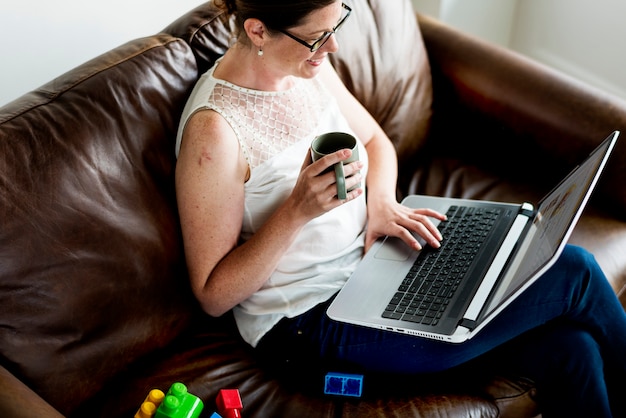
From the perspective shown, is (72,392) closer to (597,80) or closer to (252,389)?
(252,389)

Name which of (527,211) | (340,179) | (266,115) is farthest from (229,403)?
(527,211)

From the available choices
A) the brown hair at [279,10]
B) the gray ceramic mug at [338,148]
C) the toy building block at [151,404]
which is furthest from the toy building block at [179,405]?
the brown hair at [279,10]

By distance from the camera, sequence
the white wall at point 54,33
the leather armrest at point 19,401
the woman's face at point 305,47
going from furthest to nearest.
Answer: the white wall at point 54,33
the woman's face at point 305,47
the leather armrest at point 19,401

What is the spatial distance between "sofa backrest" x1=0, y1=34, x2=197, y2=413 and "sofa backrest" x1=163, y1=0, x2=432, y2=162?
51cm

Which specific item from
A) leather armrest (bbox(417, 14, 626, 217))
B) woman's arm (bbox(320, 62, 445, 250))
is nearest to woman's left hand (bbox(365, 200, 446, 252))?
woman's arm (bbox(320, 62, 445, 250))

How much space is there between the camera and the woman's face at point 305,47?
125 cm

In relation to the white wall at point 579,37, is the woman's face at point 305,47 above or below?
above

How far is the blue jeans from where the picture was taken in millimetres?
1320

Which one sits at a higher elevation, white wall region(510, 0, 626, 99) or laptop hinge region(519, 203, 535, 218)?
laptop hinge region(519, 203, 535, 218)

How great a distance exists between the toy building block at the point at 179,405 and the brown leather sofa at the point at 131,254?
91 mm

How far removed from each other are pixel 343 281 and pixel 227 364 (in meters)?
0.29

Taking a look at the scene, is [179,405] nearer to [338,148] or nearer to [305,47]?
[338,148]

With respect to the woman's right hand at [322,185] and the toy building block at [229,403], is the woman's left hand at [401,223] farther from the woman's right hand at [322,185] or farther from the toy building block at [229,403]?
the toy building block at [229,403]

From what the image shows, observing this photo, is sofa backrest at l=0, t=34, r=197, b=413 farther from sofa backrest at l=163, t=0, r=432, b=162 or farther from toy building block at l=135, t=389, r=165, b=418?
sofa backrest at l=163, t=0, r=432, b=162
